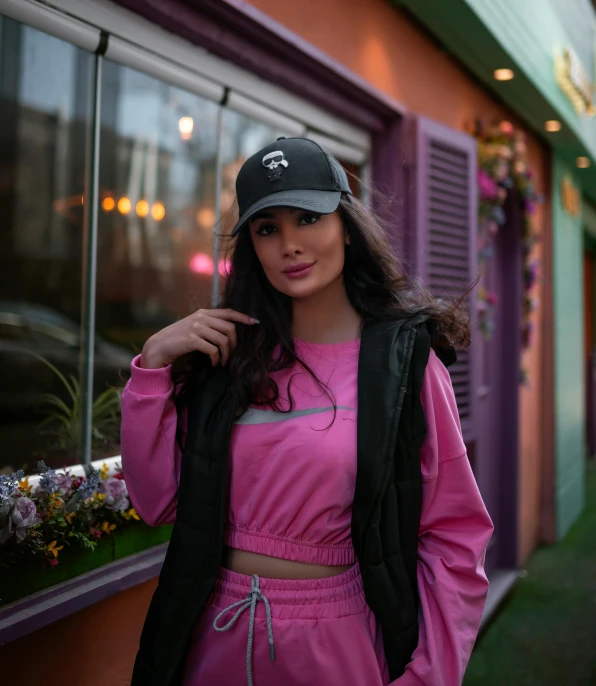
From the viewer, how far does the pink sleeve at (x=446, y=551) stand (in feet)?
5.05

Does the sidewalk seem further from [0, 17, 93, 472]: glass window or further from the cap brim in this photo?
the cap brim

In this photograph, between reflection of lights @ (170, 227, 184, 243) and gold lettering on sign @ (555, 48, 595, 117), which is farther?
reflection of lights @ (170, 227, 184, 243)

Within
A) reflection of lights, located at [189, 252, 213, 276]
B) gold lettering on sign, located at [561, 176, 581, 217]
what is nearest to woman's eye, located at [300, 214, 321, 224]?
reflection of lights, located at [189, 252, 213, 276]

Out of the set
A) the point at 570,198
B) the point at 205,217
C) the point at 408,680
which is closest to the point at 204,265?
the point at 408,680

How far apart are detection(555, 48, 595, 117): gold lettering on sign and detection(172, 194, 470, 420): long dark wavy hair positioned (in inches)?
186

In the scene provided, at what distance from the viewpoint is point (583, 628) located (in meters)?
4.55

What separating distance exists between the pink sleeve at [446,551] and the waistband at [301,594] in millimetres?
161

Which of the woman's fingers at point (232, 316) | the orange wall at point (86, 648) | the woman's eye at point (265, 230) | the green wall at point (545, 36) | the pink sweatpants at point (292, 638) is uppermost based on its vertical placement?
the green wall at point (545, 36)

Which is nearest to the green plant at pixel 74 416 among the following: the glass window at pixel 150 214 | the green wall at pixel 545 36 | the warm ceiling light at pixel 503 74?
the green wall at pixel 545 36

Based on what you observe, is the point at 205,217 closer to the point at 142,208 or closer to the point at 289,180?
the point at 142,208

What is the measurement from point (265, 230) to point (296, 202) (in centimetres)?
14

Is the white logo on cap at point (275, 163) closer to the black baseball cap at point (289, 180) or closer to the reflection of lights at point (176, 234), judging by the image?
the black baseball cap at point (289, 180)

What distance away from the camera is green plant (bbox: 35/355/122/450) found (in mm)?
2463

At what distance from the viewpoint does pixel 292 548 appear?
1.59 meters
